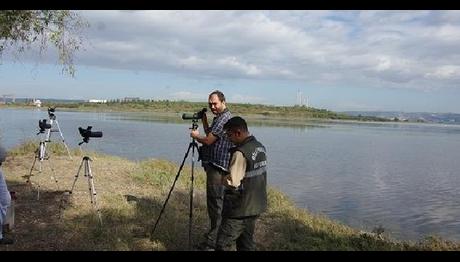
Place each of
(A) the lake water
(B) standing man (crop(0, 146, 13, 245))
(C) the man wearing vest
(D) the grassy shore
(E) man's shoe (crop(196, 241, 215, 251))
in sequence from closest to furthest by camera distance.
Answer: (C) the man wearing vest
(B) standing man (crop(0, 146, 13, 245))
(E) man's shoe (crop(196, 241, 215, 251))
(D) the grassy shore
(A) the lake water

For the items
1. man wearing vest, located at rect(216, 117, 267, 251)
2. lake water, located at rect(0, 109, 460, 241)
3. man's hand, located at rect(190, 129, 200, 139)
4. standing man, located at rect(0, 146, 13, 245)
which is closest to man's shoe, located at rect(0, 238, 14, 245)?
standing man, located at rect(0, 146, 13, 245)

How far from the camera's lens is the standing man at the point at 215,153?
548cm

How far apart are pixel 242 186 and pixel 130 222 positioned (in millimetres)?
3029

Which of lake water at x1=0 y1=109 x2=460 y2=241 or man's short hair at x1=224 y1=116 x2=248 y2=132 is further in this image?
lake water at x1=0 y1=109 x2=460 y2=241

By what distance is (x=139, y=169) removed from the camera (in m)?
11.7

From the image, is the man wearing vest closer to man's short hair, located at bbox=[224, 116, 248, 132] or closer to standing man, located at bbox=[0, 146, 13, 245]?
man's short hair, located at bbox=[224, 116, 248, 132]

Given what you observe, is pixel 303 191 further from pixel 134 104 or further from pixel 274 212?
pixel 134 104

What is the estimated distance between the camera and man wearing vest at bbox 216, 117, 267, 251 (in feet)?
13.9

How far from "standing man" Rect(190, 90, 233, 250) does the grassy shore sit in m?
0.61

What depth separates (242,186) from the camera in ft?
14.3

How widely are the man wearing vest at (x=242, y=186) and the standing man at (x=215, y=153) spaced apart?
1.09m

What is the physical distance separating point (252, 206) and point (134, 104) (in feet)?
290

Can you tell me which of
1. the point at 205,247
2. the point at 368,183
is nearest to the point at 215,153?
the point at 205,247

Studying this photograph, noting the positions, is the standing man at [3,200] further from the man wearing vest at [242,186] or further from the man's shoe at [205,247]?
the man wearing vest at [242,186]
